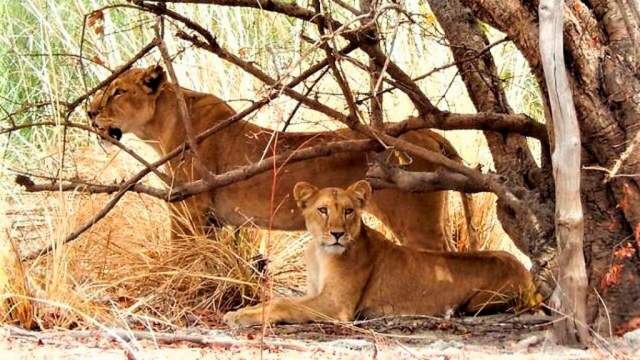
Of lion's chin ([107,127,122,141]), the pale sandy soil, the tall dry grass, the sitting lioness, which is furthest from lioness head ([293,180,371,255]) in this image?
lion's chin ([107,127,122,141])

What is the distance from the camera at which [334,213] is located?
5.94 metres

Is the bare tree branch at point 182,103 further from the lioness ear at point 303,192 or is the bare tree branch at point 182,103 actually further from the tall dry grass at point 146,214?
the lioness ear at point 303,192

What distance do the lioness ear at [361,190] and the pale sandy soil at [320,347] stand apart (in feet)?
2.38

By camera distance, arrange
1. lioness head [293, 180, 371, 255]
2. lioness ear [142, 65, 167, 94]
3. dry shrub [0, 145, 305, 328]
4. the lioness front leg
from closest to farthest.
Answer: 1. dry shrub [0, 145, 305, 328]
2. the lioness front leg
3. lioness head [293, 180, 371, 255]
4. lioness ear [142, 65, 167, 94]

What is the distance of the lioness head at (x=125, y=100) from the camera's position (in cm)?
714

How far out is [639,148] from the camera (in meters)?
4.95

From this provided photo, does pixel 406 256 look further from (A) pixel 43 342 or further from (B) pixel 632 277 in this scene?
(A) pixel 43 342

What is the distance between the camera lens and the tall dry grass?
18.6 feet

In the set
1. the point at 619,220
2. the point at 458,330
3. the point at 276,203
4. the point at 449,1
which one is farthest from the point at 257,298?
the point at 619,220

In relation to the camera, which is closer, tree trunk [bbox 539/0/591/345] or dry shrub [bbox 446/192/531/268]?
tree trunk [bbox 539/0/591/345]

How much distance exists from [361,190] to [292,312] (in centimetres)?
64

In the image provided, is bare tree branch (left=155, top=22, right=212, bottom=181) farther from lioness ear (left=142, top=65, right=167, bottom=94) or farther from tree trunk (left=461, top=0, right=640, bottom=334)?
tree trunk (left=461, top=0, right=640, bottom=334)

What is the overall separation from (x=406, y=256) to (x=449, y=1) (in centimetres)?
117

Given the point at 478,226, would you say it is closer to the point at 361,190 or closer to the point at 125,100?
the point at 361,190
